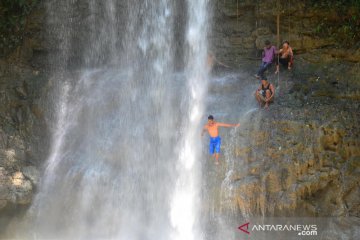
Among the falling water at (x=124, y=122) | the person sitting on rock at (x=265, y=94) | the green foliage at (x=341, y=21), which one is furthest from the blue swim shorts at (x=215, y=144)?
the green foliage at (x=341, y=21)

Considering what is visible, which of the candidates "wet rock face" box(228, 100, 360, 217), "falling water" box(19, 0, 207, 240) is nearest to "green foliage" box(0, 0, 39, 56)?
"falling water" box(19, 0, 207, 240)

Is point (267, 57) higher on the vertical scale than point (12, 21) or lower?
lower

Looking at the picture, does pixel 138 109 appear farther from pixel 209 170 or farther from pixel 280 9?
pixel 280 9

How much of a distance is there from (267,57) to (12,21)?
6528mm

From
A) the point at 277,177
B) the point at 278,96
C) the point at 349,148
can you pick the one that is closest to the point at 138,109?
the point at 278,96

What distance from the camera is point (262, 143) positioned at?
8.75 metres

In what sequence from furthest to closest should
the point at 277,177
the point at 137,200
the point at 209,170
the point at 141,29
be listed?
the point at 141,29 → the point at 137,200 → the point at 209,170 → the point at 277,177

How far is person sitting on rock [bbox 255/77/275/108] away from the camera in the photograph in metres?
9.41

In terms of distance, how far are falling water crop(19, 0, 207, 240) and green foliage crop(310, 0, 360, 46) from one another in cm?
286

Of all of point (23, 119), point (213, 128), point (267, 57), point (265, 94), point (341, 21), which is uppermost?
point (341, 21)

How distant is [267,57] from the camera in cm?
1058

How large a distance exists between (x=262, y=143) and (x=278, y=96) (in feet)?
4.99

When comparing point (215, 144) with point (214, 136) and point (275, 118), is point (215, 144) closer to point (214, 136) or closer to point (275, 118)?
point (214, 136)

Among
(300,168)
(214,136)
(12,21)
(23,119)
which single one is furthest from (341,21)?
(12,21)
